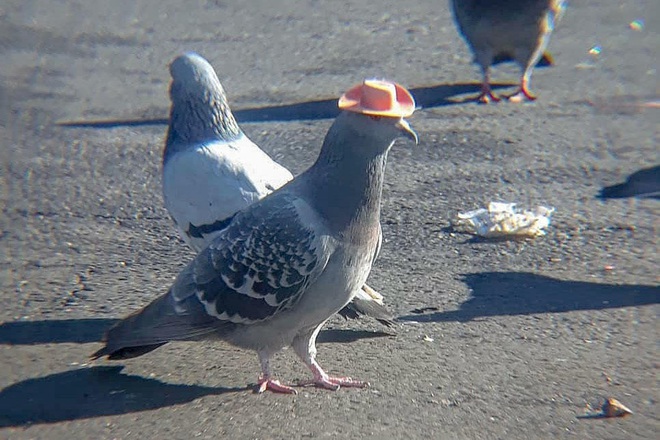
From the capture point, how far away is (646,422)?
4102 millimetres

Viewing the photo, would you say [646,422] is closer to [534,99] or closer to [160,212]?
[160,212]

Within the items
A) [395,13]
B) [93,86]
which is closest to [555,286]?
[93,86]

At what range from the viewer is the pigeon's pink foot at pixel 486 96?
31.4ft

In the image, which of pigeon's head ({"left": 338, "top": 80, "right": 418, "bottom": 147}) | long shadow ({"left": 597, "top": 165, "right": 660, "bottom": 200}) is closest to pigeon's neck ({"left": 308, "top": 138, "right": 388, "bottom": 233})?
pigeon's head ({"left": 338, "top": 80, "right": 418, "bottom": 147})

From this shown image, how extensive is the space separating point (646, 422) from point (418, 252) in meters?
2.33

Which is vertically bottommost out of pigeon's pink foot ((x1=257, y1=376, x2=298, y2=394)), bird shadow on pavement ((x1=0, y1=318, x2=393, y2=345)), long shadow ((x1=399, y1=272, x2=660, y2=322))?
long shadow ((x1=399, y1=272, x2=660, y2=322))

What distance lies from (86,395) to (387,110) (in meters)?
1.94

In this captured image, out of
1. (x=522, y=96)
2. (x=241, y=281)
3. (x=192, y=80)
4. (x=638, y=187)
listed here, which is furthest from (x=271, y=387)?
(x=522, y=96)

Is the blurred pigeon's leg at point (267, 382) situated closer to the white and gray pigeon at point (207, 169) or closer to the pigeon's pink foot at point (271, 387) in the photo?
the pigeon's pink foot at point (271, 387)

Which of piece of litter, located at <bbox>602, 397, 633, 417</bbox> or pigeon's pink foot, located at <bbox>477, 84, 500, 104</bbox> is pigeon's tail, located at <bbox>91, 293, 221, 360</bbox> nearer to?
piece of litter, located at <bbox>602, 397, 633, 417</bbox>

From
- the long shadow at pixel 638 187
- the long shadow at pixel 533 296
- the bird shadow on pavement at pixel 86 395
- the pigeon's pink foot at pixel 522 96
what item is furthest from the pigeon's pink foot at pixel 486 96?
the bird shadow on pavement at pixel 86 395

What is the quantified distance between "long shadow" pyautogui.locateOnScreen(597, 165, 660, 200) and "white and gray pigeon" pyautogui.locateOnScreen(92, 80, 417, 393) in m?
3.44

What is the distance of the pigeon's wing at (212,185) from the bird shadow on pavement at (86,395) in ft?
2.81

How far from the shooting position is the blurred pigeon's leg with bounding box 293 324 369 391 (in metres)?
4.44
